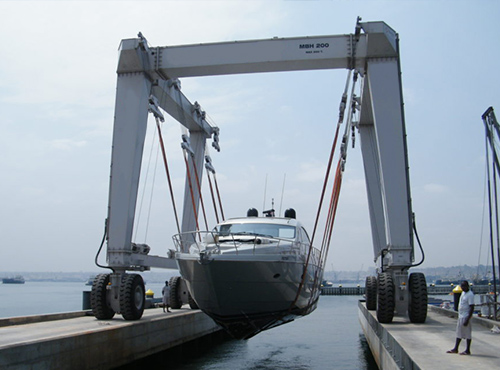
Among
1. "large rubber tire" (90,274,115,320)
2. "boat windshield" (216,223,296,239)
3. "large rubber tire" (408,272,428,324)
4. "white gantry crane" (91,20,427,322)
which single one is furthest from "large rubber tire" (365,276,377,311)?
"large rubber tire" (90,274,115,320)

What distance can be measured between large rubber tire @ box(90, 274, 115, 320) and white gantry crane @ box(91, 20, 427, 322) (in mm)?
29

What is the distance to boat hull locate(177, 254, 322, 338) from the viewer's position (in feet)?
39.6

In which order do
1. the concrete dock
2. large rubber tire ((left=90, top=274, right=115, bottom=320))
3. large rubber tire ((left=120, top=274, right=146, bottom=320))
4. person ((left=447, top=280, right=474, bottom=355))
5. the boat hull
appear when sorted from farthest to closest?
large rubber tire ((left=90, top=274, right=115, bottom=320)), large rubber tire ((left=120, top=274, right=146, bottom=320)), the boat hull, person ((left=447, top=280, right=474, bottom=355)), the concrete dock

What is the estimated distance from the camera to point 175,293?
66.3 feet

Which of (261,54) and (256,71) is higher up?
(261,54)

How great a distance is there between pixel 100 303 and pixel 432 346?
9208 millimetres

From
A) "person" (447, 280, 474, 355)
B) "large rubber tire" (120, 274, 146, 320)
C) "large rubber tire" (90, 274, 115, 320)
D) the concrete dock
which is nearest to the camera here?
the concrete dock

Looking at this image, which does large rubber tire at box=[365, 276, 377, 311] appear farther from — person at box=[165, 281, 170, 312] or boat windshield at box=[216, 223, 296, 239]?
person at box=[165, 281, 170, 312]

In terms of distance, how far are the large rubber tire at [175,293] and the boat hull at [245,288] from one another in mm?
6632

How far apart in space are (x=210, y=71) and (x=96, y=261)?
23.0 feet

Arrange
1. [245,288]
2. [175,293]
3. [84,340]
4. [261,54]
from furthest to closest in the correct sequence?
1. [175,293]
2. [261,54]
3. [245,288]
4. [84,340]

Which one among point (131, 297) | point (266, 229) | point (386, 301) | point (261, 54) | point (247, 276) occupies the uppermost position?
point (261, 54)

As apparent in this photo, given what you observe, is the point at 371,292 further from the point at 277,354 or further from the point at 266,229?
the point at 266,229

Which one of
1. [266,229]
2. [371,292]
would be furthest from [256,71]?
[371,292]
